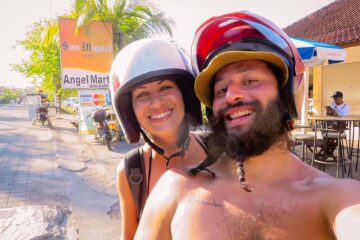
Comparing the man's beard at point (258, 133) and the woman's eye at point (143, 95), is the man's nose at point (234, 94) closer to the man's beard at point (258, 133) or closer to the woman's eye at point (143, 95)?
the man's beard at point (258, 133)

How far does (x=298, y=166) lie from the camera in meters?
1.33

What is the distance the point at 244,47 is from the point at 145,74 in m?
0.59

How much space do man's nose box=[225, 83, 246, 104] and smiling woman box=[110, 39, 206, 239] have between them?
442 millimetres

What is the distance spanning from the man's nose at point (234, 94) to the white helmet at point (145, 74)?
442 mm

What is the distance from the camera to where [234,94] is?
4.25ft

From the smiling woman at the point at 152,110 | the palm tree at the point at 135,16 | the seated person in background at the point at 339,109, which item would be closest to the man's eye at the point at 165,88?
the smiling woman at the point at 152,110

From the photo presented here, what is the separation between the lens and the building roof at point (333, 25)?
33.4ft

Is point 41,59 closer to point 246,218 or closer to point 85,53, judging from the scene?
point 85,53

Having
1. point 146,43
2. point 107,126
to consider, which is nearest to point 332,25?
point 107,126

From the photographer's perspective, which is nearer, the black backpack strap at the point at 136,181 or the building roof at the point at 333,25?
the black backpack strap at the point at 136,181

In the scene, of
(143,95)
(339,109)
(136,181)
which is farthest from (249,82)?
(339,109)

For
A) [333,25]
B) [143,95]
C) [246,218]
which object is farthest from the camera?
[333,25]

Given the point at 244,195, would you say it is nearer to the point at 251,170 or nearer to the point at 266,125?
the point at 251,170

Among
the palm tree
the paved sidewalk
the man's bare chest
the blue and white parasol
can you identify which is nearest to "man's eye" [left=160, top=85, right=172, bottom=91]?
the man's bare chest
